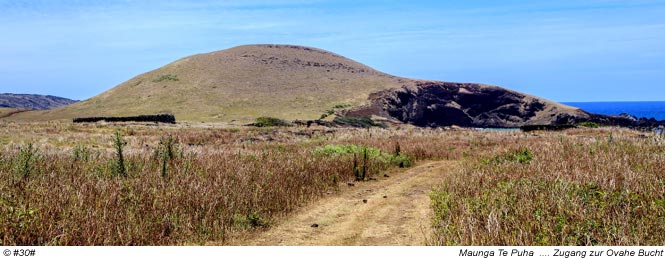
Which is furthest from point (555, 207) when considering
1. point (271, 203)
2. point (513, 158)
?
point (513, 158)

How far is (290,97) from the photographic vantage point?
296 feet

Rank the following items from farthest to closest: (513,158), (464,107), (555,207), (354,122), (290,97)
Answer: (464,107) < (290,97) < (354,122) < (513,158) < (555,207)

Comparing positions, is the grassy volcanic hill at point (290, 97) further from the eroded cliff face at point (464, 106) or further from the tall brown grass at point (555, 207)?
the tall brown grass at point (555, 207)

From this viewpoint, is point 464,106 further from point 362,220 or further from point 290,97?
point 362,220

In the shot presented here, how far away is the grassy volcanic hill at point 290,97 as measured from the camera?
265 ft

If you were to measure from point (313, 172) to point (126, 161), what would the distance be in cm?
509

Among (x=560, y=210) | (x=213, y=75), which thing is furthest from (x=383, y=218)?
(x=213, y=75)

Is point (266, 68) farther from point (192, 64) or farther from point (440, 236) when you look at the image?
point (440, 236)

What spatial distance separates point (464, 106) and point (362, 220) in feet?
313

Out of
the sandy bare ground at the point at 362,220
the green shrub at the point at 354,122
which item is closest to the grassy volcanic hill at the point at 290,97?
the green shrub at the point at 354,122

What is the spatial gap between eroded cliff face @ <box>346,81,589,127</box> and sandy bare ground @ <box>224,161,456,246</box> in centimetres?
7317

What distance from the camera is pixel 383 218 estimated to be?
8.71m

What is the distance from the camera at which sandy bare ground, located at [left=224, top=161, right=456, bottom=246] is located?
23.9 feet

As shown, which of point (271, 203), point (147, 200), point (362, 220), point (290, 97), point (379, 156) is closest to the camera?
point (147, 200)
